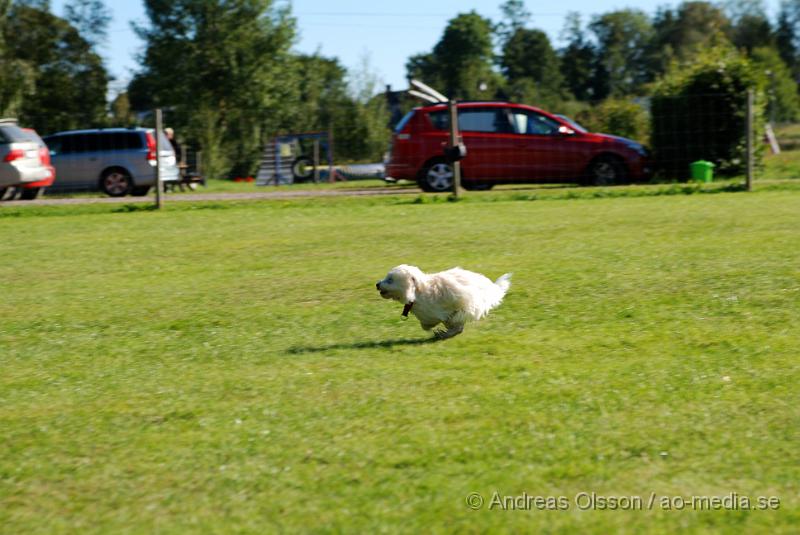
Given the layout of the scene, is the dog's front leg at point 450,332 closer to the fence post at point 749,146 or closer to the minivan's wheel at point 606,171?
the fence post at point 749,146

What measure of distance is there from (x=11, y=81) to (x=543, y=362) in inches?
1807

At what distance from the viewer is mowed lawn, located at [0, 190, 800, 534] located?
4.28m

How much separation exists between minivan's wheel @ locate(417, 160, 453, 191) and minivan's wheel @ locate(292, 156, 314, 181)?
15841mm

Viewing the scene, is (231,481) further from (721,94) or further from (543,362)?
(721,94)

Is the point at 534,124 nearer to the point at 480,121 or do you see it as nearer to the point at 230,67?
the point at 480,121

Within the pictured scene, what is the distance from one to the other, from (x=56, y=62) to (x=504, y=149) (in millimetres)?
39261

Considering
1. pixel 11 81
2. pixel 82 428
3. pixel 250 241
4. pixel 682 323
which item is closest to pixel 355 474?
pixel 82 428

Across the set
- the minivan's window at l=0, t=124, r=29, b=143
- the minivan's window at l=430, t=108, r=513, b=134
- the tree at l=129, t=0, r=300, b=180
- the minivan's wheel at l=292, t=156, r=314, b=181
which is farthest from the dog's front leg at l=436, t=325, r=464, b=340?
the tree at l=129, t=0, r=300, b=180

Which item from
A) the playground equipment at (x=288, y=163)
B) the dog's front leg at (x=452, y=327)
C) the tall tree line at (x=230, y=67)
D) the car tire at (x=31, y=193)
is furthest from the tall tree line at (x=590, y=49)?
the dog's front leg at (x=452, y=327)

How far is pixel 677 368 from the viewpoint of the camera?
6.18 meters

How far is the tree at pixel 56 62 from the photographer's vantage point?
172ft

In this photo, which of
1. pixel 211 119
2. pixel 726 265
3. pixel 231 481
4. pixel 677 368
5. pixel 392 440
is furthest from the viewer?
pixel 211 119

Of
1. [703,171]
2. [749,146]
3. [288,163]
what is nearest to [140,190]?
[288,163]

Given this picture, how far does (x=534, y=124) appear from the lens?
851 inches
